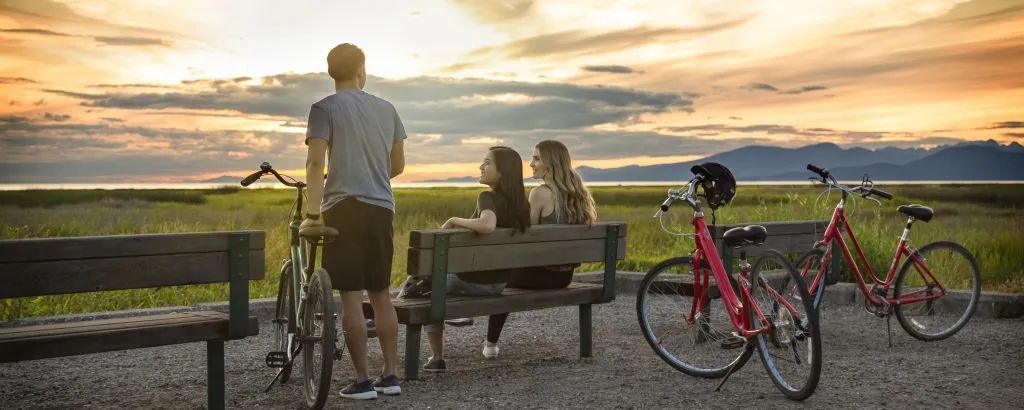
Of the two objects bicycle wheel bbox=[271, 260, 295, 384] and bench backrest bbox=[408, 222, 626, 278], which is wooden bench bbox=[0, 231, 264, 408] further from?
bench backrest bbox=[408, 222, 626, 278]

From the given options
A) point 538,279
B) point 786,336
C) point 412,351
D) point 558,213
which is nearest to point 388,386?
point 412,351

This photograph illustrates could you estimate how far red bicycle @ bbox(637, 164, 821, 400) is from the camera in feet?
20.4

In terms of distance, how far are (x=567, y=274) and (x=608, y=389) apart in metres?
1.22

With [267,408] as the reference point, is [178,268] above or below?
above

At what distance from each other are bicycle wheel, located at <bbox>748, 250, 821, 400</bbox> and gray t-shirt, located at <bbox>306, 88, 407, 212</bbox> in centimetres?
226

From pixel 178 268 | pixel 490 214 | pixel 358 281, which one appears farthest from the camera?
pixel 490 214

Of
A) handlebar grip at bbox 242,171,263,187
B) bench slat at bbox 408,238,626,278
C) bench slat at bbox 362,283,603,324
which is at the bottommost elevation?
bench slat at bbox 362,283,603,324

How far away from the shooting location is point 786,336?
20.6 ft

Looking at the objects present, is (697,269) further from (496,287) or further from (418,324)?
(418,324)

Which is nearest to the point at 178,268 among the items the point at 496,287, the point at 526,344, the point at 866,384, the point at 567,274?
the point at 496,287

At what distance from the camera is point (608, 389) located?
655 centimetres

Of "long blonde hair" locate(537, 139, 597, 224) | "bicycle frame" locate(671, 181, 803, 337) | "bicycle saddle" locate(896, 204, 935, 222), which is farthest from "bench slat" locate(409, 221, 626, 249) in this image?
"bicycle saddle" locate(896, 204, 935, 222)

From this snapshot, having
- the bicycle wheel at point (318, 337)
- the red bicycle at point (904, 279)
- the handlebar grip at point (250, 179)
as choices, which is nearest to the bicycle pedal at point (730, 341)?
the red bicycle at point (904, 279)

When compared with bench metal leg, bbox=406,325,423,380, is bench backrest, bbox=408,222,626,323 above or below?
above
